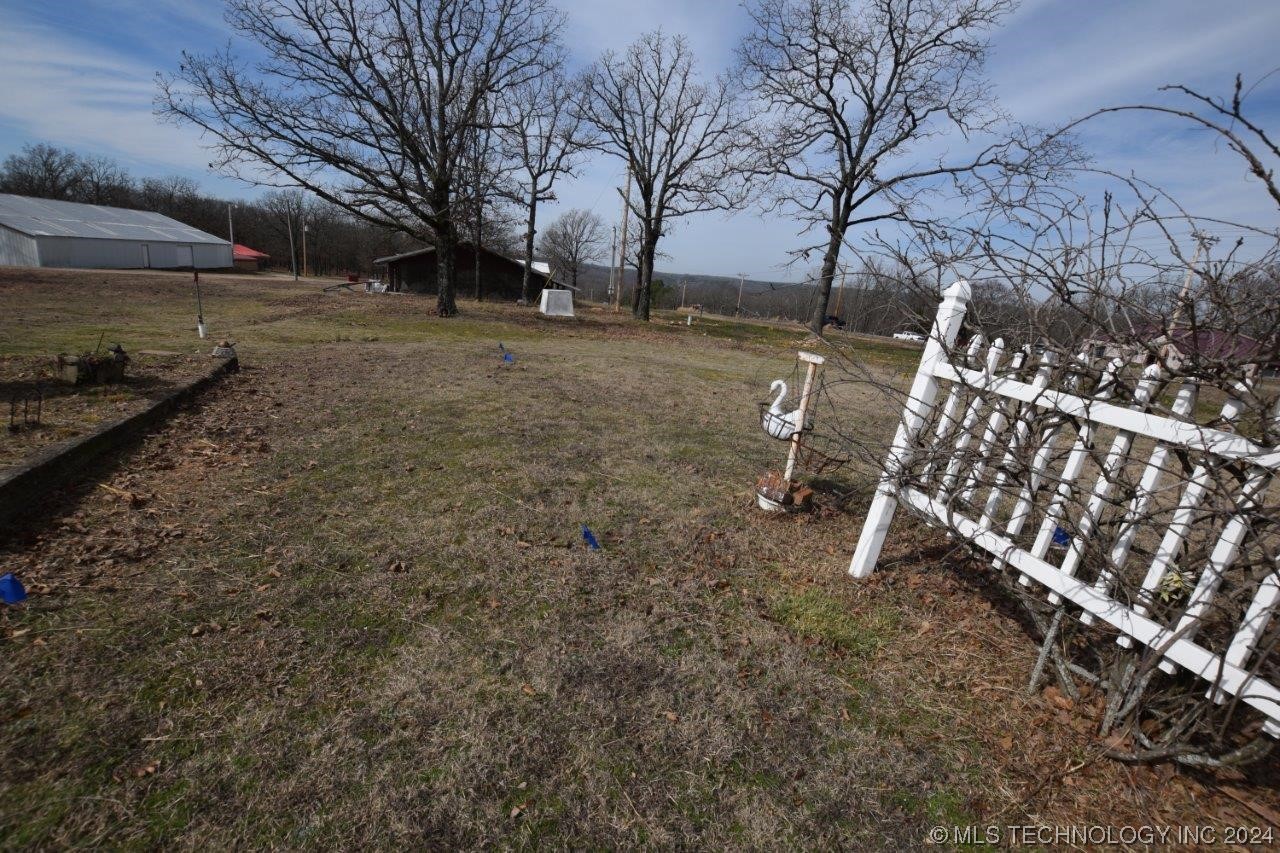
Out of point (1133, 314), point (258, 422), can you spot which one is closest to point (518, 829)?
point (1133, 314)

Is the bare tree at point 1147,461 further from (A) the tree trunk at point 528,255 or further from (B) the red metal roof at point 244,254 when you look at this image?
(B) the red metal roof at point 244,254

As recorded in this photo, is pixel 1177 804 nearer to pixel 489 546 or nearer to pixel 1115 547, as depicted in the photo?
pixel 1115 547

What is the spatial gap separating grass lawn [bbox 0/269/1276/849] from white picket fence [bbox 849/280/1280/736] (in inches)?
17.0

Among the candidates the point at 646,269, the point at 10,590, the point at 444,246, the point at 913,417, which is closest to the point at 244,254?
the point at 444,246

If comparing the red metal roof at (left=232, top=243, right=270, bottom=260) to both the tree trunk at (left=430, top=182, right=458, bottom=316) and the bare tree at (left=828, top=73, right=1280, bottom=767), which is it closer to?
the tree trunk at (left=430, top=182, right=458, bottom=316)

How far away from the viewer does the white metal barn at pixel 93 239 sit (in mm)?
30625

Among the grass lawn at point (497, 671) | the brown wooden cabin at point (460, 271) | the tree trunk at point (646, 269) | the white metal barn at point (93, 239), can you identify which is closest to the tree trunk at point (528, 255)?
the brown wooden cabin at point (460, 271)

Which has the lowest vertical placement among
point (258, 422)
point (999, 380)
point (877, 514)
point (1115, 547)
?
point (258, 422)

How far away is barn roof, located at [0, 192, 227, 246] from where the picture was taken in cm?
3123

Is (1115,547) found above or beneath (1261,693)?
above

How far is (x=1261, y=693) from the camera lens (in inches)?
70.3

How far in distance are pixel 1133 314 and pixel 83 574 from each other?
16.9 feet

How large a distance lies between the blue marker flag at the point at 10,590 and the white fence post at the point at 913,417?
435 centimetres

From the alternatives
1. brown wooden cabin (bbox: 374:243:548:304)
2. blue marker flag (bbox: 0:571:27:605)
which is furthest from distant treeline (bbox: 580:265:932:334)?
brown wooden cabin (bbox: 374:243:548:304)
